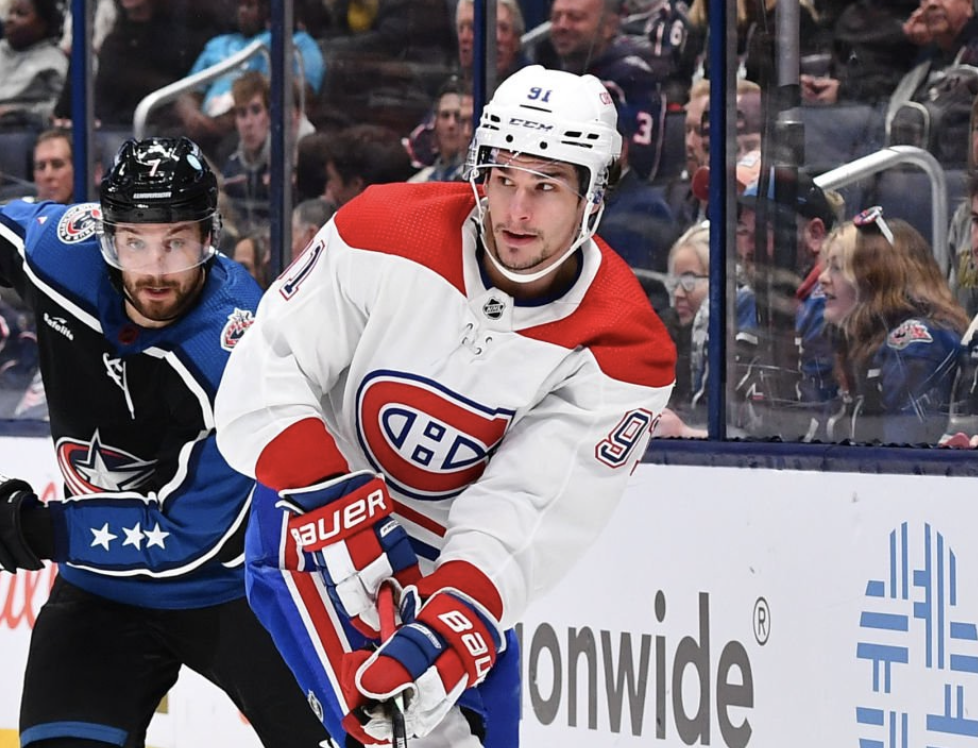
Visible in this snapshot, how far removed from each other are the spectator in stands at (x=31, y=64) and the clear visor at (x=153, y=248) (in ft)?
7.05

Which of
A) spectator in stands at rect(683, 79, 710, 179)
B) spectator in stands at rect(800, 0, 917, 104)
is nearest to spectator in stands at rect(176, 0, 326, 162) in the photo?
spectator in stands at rect(683, 79, 710, 179)

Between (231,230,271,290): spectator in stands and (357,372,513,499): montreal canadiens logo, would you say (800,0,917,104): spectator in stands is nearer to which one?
(357,372,513,499): montreal canadiens logo

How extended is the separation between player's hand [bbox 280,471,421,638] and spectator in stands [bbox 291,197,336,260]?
217 centimetres

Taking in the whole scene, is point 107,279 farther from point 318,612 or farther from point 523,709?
point 523,709

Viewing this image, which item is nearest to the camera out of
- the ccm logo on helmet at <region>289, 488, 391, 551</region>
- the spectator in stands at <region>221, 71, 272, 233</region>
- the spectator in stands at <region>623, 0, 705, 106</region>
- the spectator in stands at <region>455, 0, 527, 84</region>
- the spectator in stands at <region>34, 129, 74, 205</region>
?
the ccm logo on helmet at <region>289, 488, 391, 551</region>

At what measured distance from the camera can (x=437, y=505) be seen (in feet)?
8.87

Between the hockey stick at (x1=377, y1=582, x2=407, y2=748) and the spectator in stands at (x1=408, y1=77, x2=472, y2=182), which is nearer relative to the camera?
the hockey stick at (x1=377, y1=582, x2=407, y2=748)

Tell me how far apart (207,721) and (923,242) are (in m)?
2.01

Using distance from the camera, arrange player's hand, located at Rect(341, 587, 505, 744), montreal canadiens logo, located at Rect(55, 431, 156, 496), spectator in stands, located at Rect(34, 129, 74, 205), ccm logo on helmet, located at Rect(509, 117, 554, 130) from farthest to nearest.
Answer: spectator in stands, located at Rect(34, 129, 74, 205)
montreal canadiens logo, located at Rect(55, 431, 156, 496)
ccm logo on helmet, located at Rect(509, 117, 554, 130)
player's hand, located at Rect(341, 587, 505, 744)

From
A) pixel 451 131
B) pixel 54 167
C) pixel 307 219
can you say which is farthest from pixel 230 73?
pixel 451 131

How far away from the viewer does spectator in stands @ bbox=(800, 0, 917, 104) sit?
3332mm

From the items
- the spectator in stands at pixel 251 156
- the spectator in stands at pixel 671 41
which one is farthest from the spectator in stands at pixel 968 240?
the spectator in stands at pixel 251 156

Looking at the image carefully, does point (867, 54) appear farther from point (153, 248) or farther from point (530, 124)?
point (153, 248)

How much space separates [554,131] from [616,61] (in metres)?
1.43
